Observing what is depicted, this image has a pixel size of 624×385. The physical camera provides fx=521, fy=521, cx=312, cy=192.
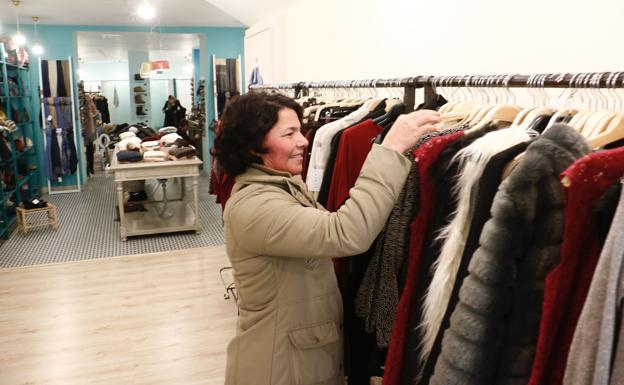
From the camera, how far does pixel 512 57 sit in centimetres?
191

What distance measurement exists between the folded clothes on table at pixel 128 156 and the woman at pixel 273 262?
416 centimetres

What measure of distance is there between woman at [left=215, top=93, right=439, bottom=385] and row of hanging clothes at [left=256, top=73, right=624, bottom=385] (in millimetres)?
162

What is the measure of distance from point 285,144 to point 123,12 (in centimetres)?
717

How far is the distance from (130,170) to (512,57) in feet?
14.4

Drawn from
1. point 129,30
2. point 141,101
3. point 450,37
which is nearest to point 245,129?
point 450,37

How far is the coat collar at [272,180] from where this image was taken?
1.48 m

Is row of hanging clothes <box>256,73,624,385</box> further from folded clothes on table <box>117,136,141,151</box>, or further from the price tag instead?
folded clothes on table <box>117,136,141,151</box>

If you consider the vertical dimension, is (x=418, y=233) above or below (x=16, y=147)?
above

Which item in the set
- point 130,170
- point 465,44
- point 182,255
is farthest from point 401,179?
point 130,170

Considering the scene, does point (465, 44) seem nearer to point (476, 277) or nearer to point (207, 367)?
point (476, 277)

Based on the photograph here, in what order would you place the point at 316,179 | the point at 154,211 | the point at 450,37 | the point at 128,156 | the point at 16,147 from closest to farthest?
1. the point at 316,179
2. the point at 450,37
3. the point at 128,156
4. the point at 154,211
5. the point at 16,147

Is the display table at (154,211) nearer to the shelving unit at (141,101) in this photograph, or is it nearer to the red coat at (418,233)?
the red coat at (418,233)

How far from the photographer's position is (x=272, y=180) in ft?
4.83

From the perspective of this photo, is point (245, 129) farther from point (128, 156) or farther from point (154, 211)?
point (154, 211)
